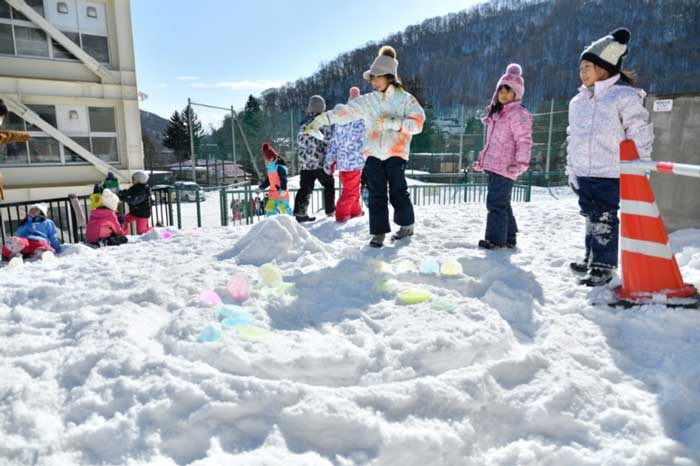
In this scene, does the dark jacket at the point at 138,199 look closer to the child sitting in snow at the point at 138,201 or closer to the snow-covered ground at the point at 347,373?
the child sitting in snow at the point at 138,201

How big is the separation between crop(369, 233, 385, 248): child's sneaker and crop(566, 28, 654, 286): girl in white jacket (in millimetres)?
2011

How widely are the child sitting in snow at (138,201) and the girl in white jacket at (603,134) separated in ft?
23.6

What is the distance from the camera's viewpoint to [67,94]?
50.5 feet

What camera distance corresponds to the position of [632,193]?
3.19 meters

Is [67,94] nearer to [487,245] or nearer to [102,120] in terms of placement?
[102,120]

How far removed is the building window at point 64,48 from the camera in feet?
50.3

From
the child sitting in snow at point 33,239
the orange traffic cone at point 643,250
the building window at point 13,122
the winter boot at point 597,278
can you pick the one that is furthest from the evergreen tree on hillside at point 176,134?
the orange traffic cone at point 643,250

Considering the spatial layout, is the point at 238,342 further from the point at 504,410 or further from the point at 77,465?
the point at 504,410

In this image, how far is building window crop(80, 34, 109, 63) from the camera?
52.0ft

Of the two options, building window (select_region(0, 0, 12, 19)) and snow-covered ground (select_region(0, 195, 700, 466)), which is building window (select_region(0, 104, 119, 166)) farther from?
snow-covered ground (select_region(0, 195, 700, 466))

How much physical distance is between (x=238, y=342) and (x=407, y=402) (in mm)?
1024

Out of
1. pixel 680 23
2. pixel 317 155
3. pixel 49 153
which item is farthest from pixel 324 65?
pixel 317 155

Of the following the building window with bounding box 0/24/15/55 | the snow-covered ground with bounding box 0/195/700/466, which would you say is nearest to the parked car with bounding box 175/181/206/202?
the snow-covered ground with bounding box 0/195/700/466

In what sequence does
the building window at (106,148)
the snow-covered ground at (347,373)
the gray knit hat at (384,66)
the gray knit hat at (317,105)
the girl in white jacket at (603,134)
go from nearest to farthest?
the snow-covered ground at (347,373) < the girl in white jacket at (603,134) < the gray knit hat at (384,66) < the gray knit hat at (317,105) < the building window at (106,148)
